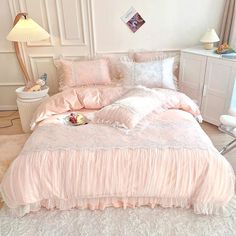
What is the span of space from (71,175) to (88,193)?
181mm

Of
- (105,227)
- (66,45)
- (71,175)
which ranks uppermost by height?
(66,45)

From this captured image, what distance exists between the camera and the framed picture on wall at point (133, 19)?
298 cm

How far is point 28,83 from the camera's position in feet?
9.47

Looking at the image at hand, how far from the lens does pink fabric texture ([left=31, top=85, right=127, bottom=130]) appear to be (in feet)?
7.77

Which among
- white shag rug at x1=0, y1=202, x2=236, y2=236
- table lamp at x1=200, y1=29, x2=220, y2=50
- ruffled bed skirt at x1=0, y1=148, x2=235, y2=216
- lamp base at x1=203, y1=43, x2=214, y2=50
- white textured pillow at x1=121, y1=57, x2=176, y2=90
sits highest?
table lamp at x1=200, y1=29, x2=220, y2=50

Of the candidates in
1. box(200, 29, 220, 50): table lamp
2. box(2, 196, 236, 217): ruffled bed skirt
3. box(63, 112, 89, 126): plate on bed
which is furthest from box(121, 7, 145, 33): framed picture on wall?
box(2, 196, 236, 217): ruffled bed skirt

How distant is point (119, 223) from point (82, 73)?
173 centimetres

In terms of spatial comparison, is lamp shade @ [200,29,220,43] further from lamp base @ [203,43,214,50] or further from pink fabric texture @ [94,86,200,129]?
pink fabric texture @ [94,86,200,129]

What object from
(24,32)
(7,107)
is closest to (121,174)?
(24,32)

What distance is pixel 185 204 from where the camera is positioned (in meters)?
1.83

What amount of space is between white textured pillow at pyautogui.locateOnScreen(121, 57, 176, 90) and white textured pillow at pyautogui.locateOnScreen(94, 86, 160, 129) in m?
0.49

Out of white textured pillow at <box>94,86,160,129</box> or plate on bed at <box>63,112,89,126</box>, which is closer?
white textured pillow at <box>94,86,160,129</box>

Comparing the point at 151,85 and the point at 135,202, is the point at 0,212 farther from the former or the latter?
the point at 151,85

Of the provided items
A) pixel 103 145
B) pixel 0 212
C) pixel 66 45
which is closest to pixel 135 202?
pixel 103 145
